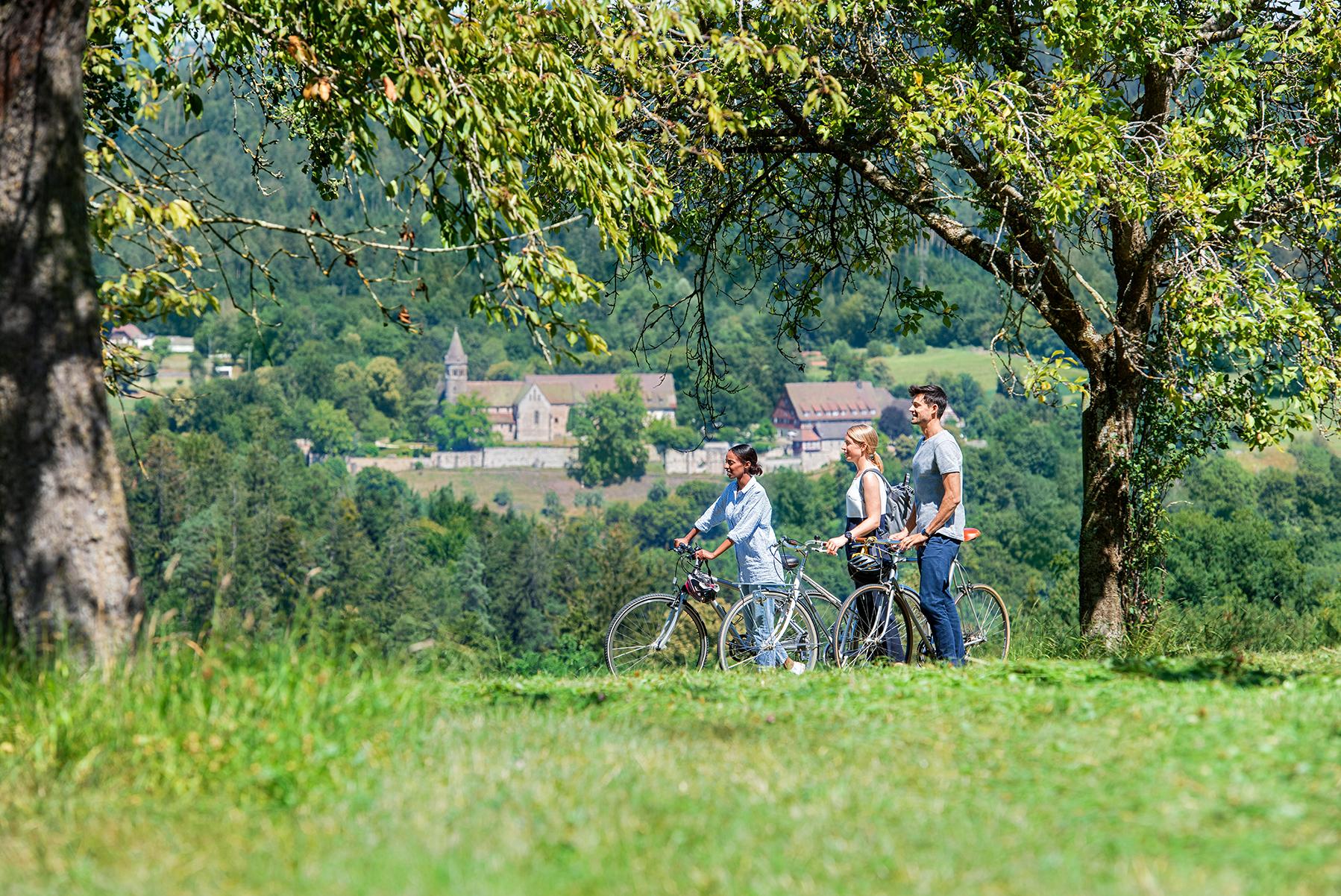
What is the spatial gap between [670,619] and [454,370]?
Answer: 18965 cm

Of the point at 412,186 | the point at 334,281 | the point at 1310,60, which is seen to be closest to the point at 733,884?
the point at 412,186

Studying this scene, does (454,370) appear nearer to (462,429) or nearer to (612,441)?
(462,429)

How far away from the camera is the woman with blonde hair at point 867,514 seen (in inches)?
327

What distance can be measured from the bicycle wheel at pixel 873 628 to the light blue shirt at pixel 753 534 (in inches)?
24.1

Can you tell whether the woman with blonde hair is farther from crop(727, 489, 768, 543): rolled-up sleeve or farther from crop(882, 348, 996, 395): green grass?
crop(882, 348, 996, 395): green grass

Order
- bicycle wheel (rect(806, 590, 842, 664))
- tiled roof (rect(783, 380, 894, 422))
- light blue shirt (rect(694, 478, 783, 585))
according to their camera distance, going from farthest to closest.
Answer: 1. tiled roof (rect(783, 380, 894, 422))
2. light blue shirt (rect(694, 478, 783, 585))
3. bicycle wheel (rect(806, 590, 842, 664))

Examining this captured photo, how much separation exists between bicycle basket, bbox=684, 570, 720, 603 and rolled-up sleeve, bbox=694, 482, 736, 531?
0.30 m

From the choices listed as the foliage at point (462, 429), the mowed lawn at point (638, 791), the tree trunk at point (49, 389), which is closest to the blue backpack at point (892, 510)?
the mowed lawn at point (638, 791)

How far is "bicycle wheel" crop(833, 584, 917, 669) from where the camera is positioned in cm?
833

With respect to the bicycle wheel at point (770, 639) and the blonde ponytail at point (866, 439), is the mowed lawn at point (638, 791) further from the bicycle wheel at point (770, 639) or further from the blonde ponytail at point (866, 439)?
the blonde ponytail at point (866, 439)

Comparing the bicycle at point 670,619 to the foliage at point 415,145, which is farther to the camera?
the bicycle at point 670,619

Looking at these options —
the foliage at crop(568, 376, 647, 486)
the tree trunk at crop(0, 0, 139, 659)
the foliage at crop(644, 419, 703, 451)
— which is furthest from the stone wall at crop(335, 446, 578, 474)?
the tree trunk at crop(0, 0, 139, 659)

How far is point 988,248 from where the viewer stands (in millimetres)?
10102

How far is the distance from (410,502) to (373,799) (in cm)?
12297
